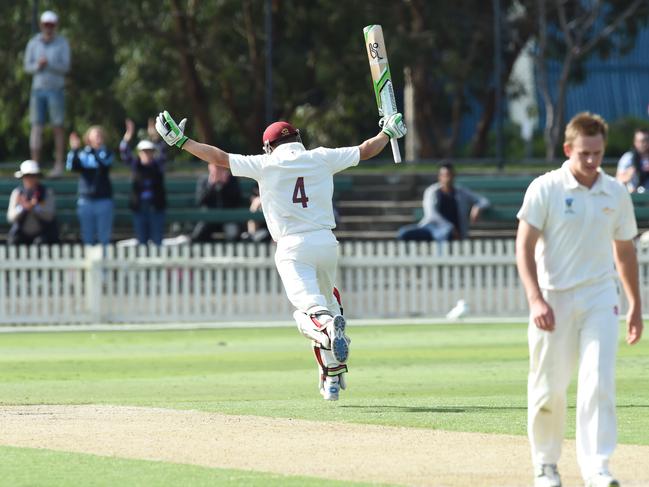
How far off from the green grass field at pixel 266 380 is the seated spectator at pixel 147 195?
10.4ft

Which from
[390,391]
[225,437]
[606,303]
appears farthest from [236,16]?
[606,303]

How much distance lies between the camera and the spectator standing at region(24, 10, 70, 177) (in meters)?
22.5

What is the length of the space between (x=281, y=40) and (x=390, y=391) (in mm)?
19140

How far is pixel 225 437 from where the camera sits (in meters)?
9.24

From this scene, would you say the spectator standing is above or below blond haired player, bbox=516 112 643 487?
above

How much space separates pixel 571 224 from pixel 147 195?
48.6 ft

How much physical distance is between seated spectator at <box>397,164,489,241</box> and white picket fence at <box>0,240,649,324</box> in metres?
0.62

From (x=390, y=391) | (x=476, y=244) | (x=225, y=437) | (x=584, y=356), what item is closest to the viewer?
(x=584, y=356)

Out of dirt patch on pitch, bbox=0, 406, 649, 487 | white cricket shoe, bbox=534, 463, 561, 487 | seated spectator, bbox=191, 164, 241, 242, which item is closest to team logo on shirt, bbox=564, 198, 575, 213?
white cricket shoe, bbox=534, 463, 561, 487

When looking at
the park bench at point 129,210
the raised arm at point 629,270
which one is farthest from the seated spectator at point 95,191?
the raised arm at point 629,270

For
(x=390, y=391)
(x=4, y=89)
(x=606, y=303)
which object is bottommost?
(x=390, y=391)

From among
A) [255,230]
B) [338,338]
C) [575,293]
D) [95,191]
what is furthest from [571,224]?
[255,230]

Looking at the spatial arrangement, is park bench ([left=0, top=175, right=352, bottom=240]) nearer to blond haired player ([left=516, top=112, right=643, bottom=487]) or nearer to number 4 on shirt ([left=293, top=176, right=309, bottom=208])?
number 4 on shirt ([left=293, top=176, right=309, bottom=208])

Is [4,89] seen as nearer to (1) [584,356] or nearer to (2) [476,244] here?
(2) [476,244]
